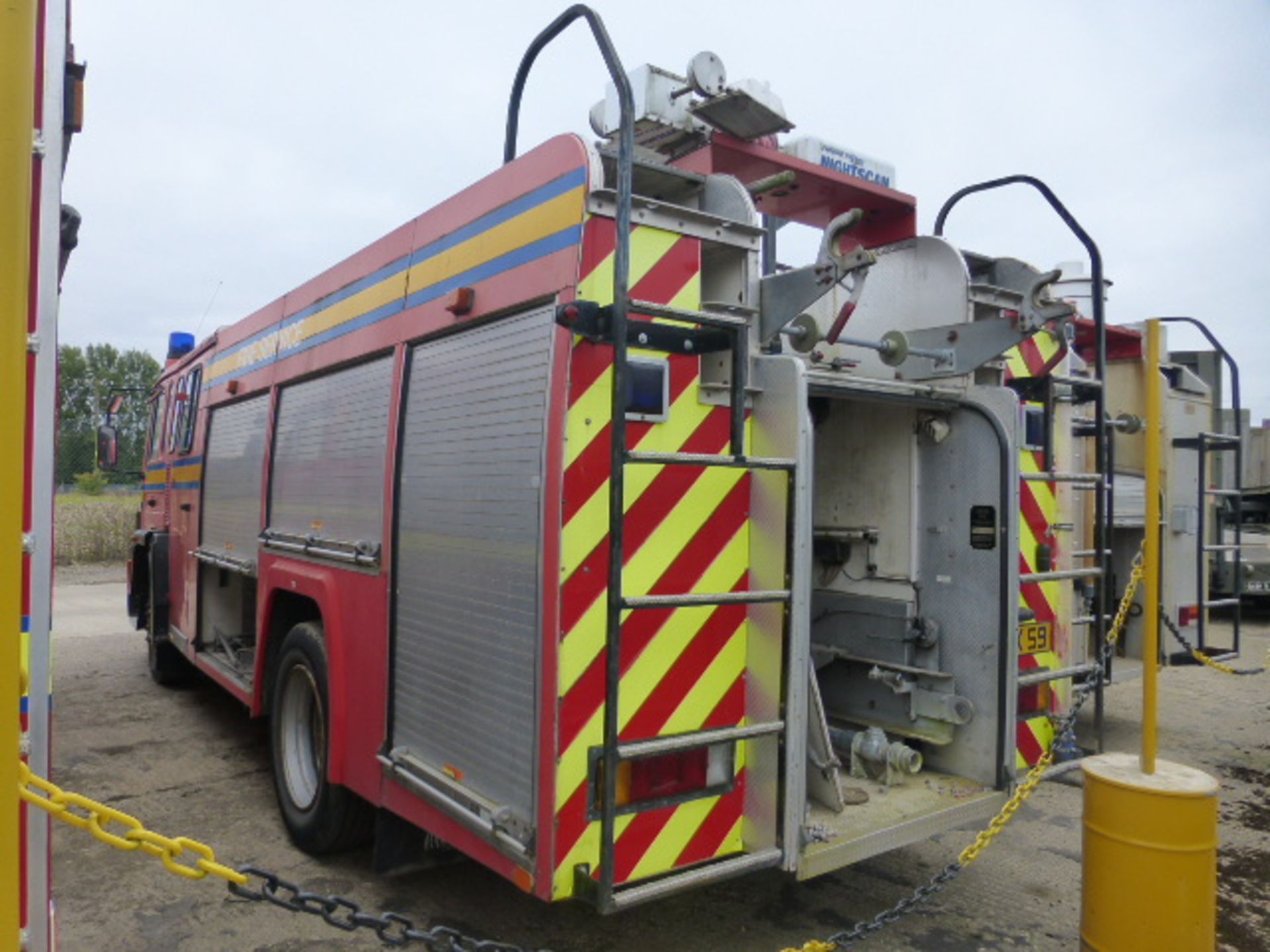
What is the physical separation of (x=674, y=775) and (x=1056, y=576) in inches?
75.5

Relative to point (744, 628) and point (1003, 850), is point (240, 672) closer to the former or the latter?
point (744, 628)

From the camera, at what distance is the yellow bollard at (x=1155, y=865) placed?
2602 millimetres

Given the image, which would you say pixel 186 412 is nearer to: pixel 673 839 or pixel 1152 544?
pixel 673 839

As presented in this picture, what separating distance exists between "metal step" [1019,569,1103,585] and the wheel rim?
3.14 metres

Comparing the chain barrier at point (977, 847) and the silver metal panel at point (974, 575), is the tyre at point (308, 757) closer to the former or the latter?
the chain barrier at point (977, 847)

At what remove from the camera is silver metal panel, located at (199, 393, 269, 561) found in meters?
5.21

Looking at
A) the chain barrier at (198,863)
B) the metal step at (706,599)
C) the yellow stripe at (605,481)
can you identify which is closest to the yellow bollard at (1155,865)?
the metal step at (706,599)

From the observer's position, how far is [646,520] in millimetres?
2697

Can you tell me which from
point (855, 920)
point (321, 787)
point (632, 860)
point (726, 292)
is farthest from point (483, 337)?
point (855, 920)

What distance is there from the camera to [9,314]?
1425mm

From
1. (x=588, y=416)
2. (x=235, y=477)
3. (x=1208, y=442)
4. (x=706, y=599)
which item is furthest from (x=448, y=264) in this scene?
(x=1208, y=442)

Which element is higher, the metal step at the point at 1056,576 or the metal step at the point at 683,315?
the metal step at the point at 683,315

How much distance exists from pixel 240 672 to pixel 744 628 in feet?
12.3

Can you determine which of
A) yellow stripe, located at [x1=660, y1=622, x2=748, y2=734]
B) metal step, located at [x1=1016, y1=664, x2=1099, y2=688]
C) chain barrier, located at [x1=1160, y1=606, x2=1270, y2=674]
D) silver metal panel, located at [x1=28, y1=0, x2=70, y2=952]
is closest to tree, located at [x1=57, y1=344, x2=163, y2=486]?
silver metal panel, located at [x1=28, y1=0, x2=70, y2=952]
